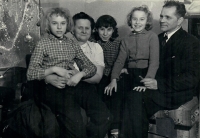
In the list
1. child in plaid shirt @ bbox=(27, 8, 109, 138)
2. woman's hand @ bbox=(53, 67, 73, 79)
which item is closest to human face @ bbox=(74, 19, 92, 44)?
child in plaid shirt @ bbox=(27, 8, 109, 138)

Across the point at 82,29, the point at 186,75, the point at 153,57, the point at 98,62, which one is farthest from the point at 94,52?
the point at 186,75

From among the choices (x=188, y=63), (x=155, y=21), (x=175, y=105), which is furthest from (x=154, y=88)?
(x=155, y=21)

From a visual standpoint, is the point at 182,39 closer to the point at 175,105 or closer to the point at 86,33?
the point at 175,105

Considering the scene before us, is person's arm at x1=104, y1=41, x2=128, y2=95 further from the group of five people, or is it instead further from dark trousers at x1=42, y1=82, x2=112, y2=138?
dark trousers at x1=42, y1=82, x2=112, y2=138

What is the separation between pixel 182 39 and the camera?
5.69ft

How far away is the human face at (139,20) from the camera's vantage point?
178cm

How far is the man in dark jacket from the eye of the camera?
1579 millimetres

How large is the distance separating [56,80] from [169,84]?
0.77m

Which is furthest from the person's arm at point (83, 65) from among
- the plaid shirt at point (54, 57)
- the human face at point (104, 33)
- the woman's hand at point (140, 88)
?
the human face at point (104, 33)

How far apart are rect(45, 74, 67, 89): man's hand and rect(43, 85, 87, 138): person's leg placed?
0.09 ft

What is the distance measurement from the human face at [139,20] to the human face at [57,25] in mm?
525

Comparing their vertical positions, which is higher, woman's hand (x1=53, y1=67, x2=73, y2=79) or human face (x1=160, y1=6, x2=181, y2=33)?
human face (x1=160, y1=6, x2=181, y2=33)

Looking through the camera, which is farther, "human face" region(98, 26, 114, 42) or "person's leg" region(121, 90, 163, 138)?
"human face" region(98, 26, 114, 42)

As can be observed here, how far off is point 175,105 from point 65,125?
75cm
